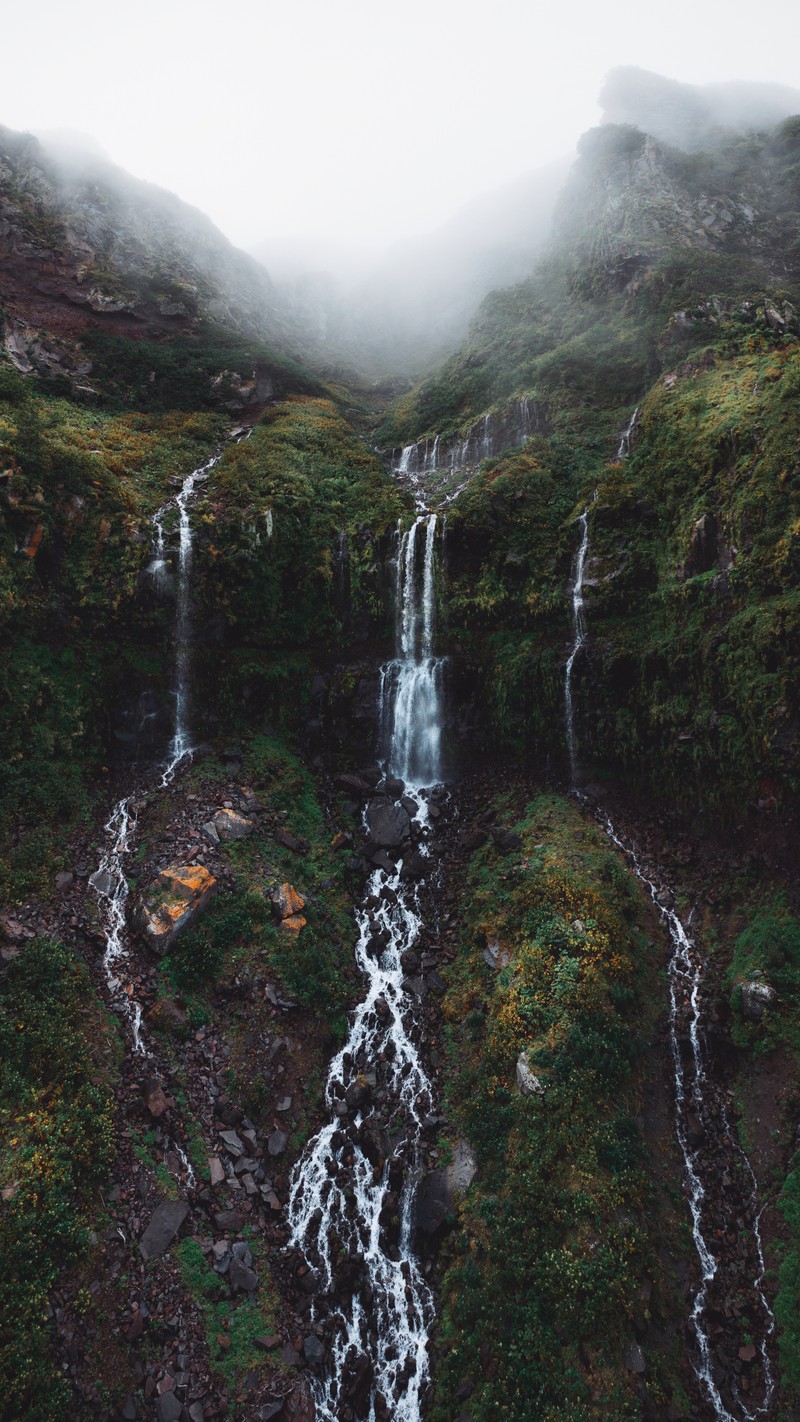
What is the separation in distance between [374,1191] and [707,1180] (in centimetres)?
676

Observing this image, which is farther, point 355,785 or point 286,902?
point 355,785

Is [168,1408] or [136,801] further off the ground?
[136,801]

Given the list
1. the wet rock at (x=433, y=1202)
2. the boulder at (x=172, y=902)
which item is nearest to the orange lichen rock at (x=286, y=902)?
the boulder at (x=172, y=902)

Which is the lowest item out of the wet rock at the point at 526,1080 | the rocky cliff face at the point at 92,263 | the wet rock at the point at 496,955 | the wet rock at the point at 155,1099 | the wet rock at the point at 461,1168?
the wet rock at the point at 461,1168

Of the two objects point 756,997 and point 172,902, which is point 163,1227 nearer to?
point 172,902

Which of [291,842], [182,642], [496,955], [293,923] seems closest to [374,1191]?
[496,955]

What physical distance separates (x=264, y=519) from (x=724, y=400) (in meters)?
18.0

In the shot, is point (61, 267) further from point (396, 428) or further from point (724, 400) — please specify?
point (724, 400)

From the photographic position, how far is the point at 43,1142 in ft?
32.6

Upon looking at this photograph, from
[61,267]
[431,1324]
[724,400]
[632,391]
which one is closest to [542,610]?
[724,400]

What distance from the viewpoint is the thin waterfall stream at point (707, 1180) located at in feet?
29.8

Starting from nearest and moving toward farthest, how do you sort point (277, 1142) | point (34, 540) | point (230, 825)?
1. point (277, 1142)
2. point (230, 825)
3. point (34, 540)

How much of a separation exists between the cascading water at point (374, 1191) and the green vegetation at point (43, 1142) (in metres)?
4.17

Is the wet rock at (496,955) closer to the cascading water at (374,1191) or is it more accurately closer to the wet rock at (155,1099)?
the cascading water at (374,1191)
